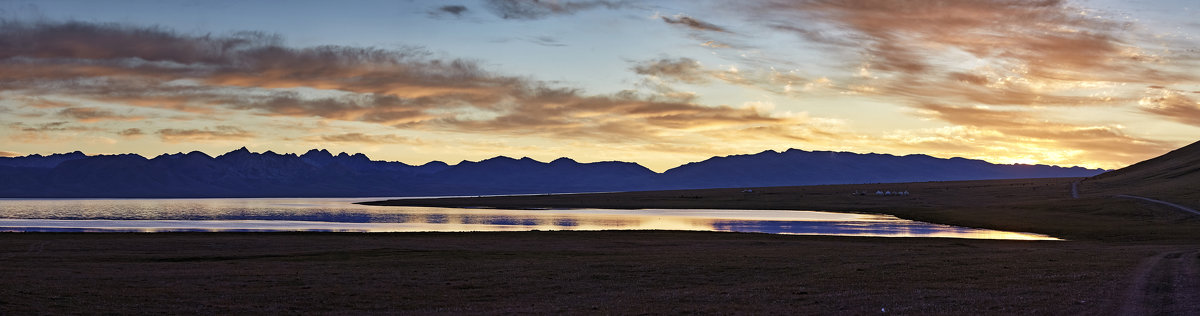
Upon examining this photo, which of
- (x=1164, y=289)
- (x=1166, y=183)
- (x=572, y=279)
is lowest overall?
(x=572, y=279)

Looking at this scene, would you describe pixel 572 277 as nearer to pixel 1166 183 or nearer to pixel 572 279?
pixel 572 279

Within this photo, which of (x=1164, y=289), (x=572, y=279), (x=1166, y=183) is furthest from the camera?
(x=1166, y=183)

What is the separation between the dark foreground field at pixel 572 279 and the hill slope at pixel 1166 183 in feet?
263

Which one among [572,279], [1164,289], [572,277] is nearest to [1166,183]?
[1164,289]

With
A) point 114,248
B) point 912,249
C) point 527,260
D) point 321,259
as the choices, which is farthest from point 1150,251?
point 114,248

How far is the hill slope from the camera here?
119037 millimetres

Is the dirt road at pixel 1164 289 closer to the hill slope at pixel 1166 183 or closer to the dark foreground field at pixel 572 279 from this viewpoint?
the dark foreground field at pixel 572 279

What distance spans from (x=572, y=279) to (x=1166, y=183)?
14873 cm

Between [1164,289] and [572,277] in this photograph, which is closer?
[1164,289]

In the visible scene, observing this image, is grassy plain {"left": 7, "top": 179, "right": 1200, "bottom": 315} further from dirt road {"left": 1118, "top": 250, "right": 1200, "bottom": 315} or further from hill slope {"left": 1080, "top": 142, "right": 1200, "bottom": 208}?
hill slope {"left": 1080, "top": 142, "right": 1200, "bottom": 208}

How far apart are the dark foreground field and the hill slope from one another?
80233 millimetres

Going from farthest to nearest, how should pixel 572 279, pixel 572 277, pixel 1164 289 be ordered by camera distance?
1. pixel 572 277
2. pixel 572 279
3. pixel 1164 289

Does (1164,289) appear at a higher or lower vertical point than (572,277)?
higher

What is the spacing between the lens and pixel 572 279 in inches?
1532
